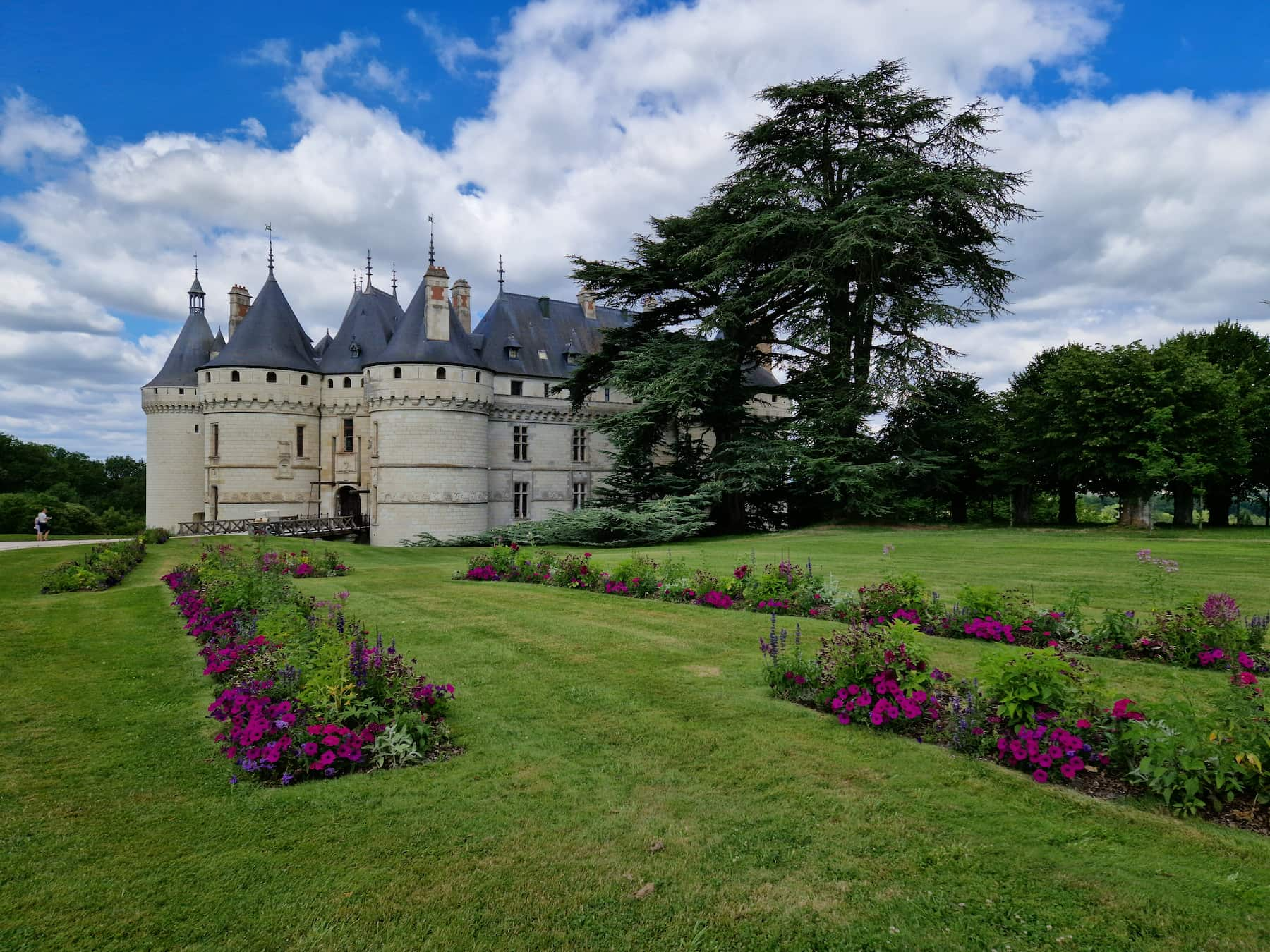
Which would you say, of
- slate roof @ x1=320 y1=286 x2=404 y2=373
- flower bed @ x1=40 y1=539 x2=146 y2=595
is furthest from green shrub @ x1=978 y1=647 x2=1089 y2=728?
slate roof @ x1=320 y1=286 x2=404 y2=373

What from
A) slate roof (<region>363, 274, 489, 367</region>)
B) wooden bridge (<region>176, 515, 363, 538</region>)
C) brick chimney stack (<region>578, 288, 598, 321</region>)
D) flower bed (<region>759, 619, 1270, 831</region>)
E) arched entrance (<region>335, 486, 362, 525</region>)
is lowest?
flower bed (<region>759, 619, 1270, 831</region>)

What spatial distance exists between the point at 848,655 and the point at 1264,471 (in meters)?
35.3

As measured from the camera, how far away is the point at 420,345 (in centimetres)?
3316

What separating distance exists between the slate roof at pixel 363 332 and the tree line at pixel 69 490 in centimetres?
1740

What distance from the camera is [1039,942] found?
3.18m

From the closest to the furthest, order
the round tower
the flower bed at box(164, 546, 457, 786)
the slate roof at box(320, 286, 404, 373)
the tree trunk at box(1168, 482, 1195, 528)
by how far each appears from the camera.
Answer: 1. the flower bed at box(164, 546, 457, 786)
2. the tree trunk at box(1168, 482, 1195, 528)
3. the round tower
4. the slate roof at box(320, 286, 404, 373)

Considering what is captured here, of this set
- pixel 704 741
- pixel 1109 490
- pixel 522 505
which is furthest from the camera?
pixel 522 505

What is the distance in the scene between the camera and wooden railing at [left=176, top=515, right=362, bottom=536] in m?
31.6

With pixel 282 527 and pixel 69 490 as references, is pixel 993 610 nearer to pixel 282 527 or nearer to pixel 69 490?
pixel 282 527

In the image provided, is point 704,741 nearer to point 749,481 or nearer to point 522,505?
point 749,481

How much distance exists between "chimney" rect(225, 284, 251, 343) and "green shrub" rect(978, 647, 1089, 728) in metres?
40.7

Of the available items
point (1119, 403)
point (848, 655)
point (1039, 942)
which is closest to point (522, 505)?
point (1119, 403)

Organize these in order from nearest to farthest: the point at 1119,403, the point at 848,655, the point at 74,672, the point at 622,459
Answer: the point at 848,655 < the point at 74,672 < the point at 1119,403 < the point at 622,459

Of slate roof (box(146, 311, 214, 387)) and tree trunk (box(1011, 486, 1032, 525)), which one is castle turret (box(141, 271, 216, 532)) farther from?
tree trunk (box(1011, 486, 1032, 525))
